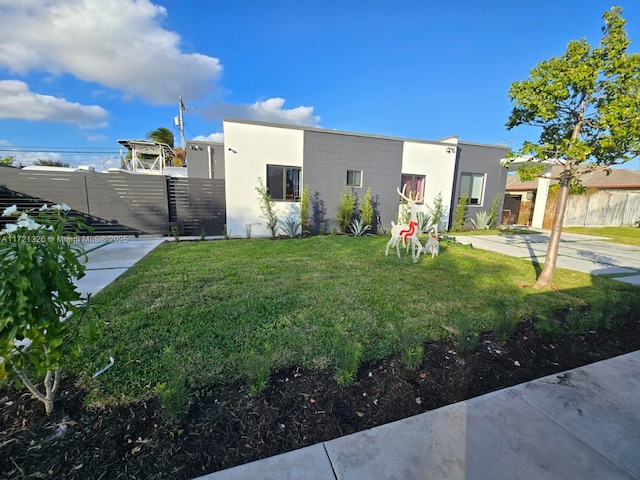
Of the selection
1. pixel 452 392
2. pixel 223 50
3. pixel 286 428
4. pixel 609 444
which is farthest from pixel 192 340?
pixel 223 50

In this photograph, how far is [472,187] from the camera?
12406 millimetres

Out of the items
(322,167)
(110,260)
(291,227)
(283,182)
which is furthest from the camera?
(322,167)

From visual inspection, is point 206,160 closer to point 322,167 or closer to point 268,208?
point 268,208

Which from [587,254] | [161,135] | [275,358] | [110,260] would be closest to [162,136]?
[161,135]

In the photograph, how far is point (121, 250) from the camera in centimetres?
655

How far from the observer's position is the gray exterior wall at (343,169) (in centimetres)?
967

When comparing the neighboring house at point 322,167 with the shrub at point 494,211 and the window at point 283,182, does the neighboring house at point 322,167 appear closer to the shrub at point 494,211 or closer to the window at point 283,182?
the window at point 283,182

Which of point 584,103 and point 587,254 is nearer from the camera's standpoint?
point 584,103

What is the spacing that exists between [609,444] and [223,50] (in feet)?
45.9

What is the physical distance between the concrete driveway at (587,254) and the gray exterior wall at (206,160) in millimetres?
9355

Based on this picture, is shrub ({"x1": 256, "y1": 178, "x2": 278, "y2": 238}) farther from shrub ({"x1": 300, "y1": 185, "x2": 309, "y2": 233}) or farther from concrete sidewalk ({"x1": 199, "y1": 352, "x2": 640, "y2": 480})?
concrete sidewalk ({"x1": 199, "y1": 352, "x2": 640, "y2": 480})

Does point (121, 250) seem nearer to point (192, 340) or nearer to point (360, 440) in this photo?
point (192, 340)

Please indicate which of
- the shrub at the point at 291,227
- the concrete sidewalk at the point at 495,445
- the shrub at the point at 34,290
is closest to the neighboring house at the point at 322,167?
the shrub at the point at 291,227

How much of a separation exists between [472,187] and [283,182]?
28.6ft
